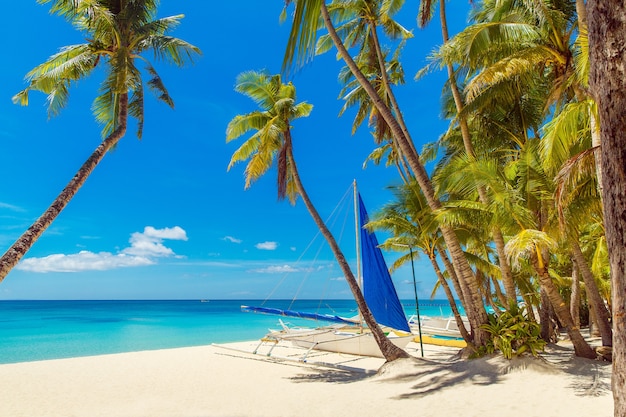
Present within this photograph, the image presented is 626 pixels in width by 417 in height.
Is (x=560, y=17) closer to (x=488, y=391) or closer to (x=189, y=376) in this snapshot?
(x=488, y=391)

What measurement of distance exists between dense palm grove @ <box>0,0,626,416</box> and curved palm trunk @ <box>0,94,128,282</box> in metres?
0.02

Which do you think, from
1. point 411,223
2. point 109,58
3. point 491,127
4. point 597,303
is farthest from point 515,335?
point 109,58

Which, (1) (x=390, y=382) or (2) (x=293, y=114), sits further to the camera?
(2) (x=293, y=114)

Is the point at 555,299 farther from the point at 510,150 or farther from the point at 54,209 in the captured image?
the point at 54,209

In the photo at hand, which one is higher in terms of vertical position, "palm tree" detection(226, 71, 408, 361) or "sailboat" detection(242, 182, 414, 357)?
"palm tree" detection(226, 71, 408, 361)

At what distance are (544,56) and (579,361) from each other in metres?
6.51

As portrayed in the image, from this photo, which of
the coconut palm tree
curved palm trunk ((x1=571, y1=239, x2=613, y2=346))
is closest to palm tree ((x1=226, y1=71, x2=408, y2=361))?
the coconut palm tree

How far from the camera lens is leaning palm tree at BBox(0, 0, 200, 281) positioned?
23.7ft

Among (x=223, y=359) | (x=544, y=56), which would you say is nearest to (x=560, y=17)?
(x=544, y=56)

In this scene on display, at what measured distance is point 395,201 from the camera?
1284 cm

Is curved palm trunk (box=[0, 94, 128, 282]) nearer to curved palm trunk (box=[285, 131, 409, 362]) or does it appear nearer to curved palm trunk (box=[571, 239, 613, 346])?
curved palm trunk (box=[285, 131, 409, 362])

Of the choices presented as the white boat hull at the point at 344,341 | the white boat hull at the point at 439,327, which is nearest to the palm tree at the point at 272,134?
the white boat hull at the point at 344,341

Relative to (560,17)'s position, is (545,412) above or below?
below

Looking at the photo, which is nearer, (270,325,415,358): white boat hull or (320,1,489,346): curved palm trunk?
(320,1,489,346): curved palm trunk
